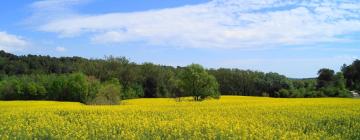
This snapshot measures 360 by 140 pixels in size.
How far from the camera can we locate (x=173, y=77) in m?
115

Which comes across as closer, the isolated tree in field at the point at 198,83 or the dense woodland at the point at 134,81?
the isolated tree in field at the point at 198,83

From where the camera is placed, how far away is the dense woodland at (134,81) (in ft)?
252

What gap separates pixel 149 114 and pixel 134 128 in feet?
24.5

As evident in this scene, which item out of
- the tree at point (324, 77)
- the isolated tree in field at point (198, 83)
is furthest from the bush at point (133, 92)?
the tree at point (324, 77)

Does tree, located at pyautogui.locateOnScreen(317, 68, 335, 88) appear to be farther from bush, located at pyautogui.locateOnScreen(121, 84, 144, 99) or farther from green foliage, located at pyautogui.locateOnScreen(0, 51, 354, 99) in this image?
bush, located at pyautogui.locateOnScreen(121, 84, 144, 99)

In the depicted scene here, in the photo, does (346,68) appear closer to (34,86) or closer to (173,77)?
(173,77)

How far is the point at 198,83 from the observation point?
75312 mm

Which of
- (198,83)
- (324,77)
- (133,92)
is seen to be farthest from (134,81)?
(324,77)

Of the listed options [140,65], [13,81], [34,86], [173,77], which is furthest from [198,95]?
[140,65]

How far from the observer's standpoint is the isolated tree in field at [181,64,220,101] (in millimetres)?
75000

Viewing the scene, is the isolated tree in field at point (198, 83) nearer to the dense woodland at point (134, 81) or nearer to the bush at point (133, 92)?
the dense woodland at point (134, 81)

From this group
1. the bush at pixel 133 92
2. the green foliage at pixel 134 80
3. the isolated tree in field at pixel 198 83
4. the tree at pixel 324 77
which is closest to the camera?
the isolated tree in field at pixel 198 83

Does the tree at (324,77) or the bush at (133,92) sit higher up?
the tree at (324,77)

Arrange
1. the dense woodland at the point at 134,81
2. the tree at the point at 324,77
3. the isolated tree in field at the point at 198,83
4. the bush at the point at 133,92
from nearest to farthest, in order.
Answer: the isolated tree in field at the point at 198,83
the dense woodland at the point at 134,81
the bush at the point at 133,92
the tree at the point at 324,77
